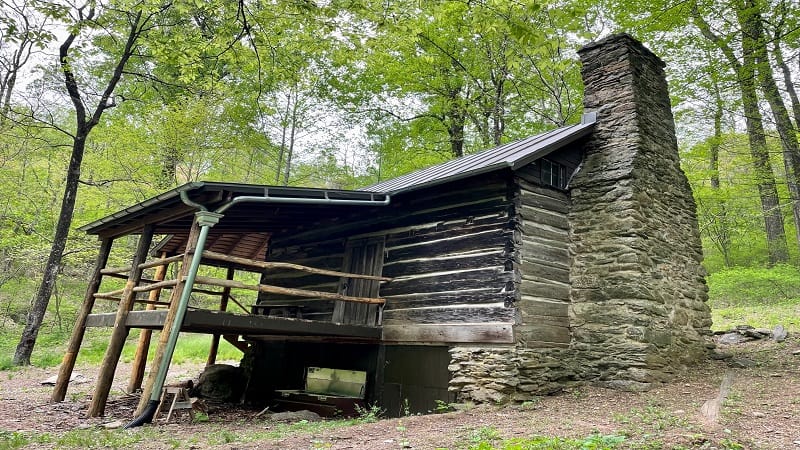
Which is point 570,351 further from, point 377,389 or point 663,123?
point 663,123

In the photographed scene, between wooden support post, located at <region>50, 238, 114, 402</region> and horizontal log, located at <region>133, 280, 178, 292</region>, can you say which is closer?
horizontal log, located at <region>133, 280, 178, 292</region>

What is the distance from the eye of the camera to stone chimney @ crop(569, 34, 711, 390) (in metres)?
8.16

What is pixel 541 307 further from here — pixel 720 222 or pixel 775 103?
pixel 720 222

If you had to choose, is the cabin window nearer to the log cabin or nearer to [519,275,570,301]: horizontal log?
the log cabin

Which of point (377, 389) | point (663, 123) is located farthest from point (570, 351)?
point (663, 123)

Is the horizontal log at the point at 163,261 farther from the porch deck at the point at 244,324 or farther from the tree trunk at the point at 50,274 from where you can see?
the tree trunk at the point at 50,274

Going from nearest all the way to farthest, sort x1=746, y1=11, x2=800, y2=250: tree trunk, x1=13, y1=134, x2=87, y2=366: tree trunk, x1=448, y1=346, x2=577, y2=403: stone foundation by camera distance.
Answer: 1. x1=448, y1=346, x2=577, y2=403: stone foundation
2. x1=746, y1=11, x2=800, y2=250: tree trunk
3. x1=13, y1=134, x2=87, y2=366: tree trunk

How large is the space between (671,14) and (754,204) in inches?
405

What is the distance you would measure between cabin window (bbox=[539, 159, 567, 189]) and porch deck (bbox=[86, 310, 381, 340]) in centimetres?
383

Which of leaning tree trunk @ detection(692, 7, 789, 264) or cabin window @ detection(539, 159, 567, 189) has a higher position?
leaning tree trunk @ detection(692, 7, 789, 264)

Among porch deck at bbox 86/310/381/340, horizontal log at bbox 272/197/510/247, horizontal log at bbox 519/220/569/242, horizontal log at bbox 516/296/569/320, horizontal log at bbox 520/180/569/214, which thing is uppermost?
horizontal log at bbox 520/180/569/214

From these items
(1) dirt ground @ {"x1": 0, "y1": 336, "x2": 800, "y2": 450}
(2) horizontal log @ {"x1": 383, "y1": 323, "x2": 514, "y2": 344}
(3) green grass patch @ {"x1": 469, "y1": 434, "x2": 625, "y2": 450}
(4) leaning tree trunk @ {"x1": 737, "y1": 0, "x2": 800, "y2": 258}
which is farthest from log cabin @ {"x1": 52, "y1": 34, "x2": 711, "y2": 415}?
(4) leaning tree trunk @ {"x1": 737, "y1": 0, "x2": 800, "y2": 258}

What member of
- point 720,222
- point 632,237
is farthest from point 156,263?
point 720,222

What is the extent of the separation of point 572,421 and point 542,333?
85.3 inches
